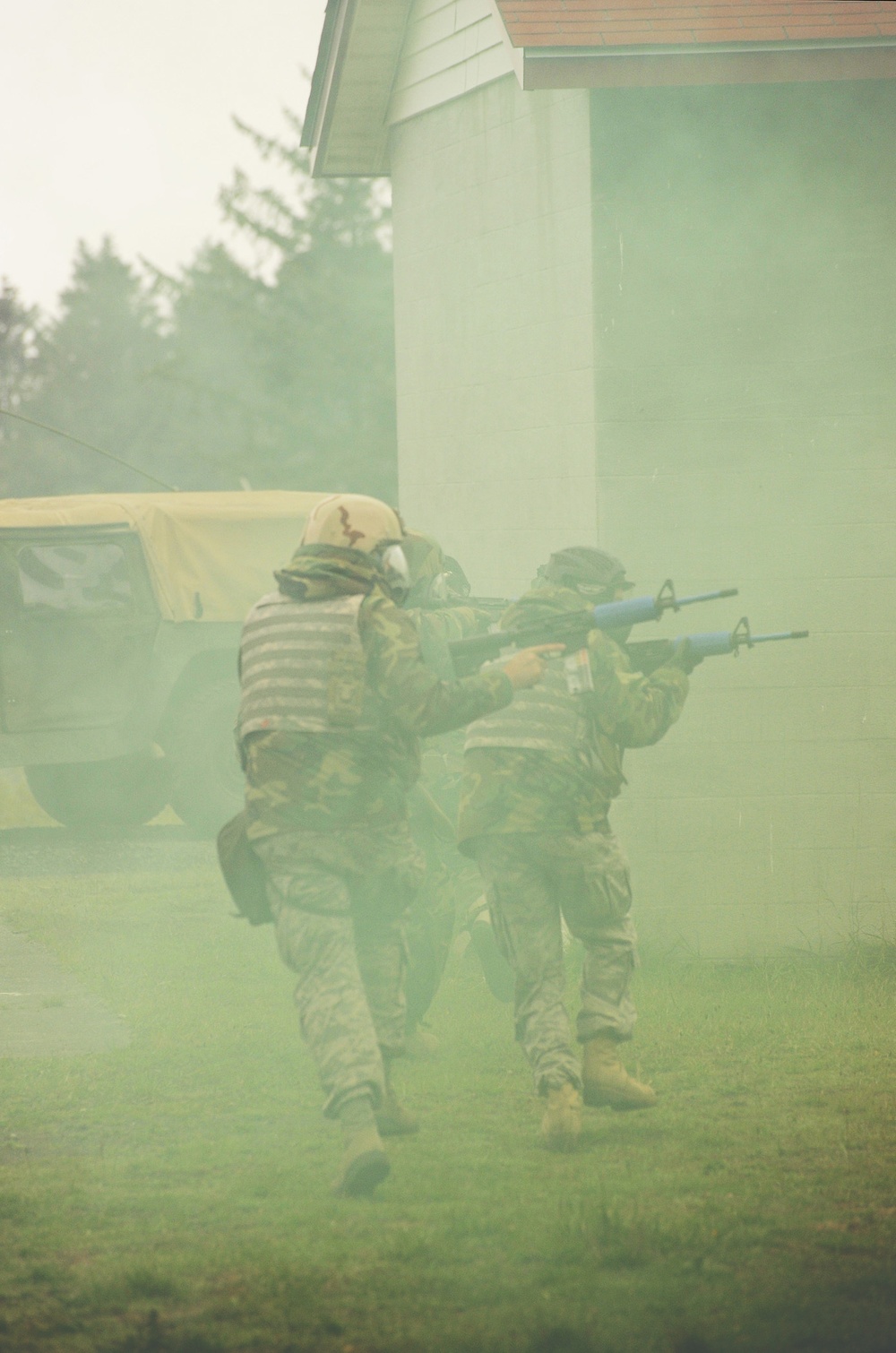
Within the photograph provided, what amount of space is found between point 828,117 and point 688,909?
339 cm

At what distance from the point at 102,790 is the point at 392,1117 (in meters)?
7.56

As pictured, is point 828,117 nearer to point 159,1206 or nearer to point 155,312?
point 159,1206

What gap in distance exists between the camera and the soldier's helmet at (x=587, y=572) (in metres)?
5.46

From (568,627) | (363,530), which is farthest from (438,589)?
(363,530)

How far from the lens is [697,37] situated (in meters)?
7.21

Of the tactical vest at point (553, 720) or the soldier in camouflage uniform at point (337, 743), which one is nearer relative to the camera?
the soldier in camouflage uniform at point (337, 743)

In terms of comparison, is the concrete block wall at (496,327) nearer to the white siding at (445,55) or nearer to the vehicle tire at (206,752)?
the white siding at (445,55)

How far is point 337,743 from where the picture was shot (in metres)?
4.77

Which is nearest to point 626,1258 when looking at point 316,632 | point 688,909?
point 316,632

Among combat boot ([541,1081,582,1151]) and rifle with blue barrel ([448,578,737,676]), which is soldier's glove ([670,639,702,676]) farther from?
combat boot ([541,1081,582,1151])

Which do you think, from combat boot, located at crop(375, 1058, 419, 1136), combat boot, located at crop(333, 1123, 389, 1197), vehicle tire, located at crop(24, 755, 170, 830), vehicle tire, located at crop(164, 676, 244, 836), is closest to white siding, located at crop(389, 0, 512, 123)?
vehicle tire, located at crop(164, 676, 244, 836)

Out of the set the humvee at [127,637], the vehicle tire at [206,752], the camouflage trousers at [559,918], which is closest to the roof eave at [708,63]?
the camouflage trousers at [559,918]

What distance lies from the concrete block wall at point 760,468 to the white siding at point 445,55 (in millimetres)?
1177

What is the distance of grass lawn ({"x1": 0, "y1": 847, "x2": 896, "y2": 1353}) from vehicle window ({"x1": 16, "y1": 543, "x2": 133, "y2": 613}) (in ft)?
14.9
